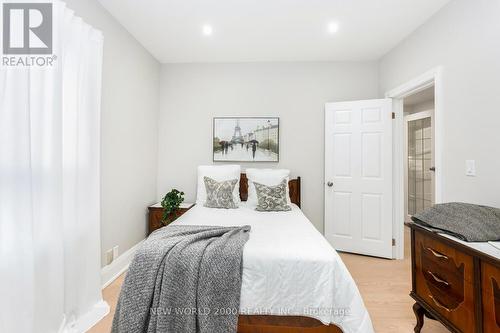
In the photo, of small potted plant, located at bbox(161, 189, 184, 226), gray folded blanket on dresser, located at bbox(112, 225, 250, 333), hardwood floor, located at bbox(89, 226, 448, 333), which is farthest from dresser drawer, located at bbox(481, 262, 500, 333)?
small potted plant, located at bbox(161, 189, 184, 226)

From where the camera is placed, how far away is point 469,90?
6.44ft

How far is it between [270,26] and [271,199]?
1918 millimetres

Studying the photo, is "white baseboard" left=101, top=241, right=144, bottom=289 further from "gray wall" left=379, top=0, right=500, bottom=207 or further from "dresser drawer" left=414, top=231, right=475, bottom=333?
"gray wall" left=379, top=0, right=500, bottom=207

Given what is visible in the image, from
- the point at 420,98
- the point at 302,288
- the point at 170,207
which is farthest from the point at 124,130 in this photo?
the point at 420,98

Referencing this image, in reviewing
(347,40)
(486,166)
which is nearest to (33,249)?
(486,166)

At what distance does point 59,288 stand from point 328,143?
3.18m

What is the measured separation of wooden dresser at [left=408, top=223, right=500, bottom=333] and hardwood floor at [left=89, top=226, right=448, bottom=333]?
212mm

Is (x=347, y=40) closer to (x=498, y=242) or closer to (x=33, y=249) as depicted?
(x=498, y=242)

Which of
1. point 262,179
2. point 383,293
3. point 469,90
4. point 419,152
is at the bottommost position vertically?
point 383,293

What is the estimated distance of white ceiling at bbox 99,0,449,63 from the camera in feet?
7.48

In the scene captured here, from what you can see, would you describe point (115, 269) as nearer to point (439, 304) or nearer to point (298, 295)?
point (298, 295)

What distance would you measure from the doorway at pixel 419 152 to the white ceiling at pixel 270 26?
1.75 meters

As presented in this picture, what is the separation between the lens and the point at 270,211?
111 inches

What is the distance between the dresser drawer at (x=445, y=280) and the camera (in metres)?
1.32
